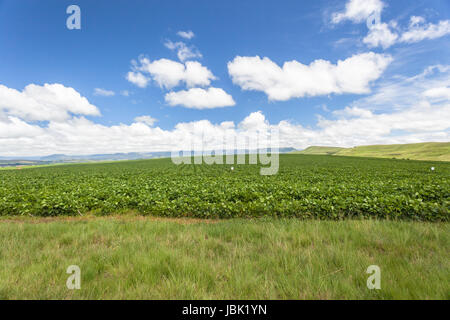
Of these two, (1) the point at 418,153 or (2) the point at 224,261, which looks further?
(1) the point at 418,153

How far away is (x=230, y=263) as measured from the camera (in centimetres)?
331

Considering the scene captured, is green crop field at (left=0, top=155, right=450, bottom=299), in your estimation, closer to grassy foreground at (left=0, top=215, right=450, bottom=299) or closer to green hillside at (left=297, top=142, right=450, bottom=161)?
grassy foreground at (left=0, top=215, right=450, bottom=299)

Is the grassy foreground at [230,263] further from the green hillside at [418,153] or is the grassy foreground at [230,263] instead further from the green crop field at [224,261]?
the green hillside at [418,153]

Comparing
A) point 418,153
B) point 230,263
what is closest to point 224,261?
point 230,263

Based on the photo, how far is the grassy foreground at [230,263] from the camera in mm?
2506

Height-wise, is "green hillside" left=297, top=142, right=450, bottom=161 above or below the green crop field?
above

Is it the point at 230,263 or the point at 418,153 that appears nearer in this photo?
the point at 230,263

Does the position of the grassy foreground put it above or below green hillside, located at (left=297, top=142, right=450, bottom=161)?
below

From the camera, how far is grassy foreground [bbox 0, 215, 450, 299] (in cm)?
251

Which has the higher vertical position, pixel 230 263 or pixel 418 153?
pixel 418 153

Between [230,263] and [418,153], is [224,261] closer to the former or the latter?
[230,263]

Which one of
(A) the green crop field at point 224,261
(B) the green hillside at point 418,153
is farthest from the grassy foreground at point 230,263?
(B) the green hillside at point 418,153

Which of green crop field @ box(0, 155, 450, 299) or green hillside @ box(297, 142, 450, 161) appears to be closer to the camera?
green crop field @ box(0, 155, 450, 299)

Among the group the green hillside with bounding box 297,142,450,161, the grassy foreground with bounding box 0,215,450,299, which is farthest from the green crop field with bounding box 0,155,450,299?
the green hillside with bounding box 297,142,450,161
